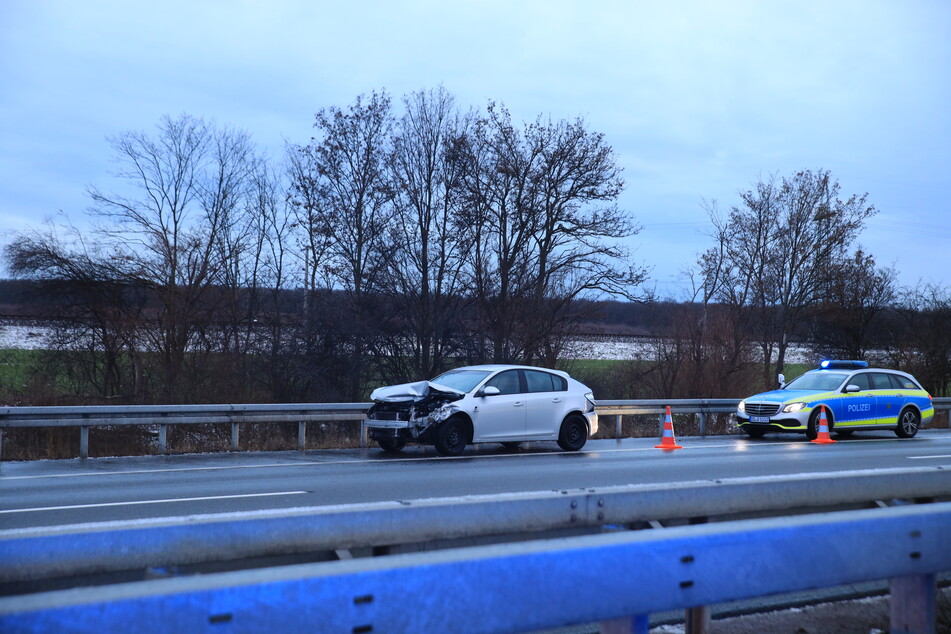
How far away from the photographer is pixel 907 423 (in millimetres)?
21797

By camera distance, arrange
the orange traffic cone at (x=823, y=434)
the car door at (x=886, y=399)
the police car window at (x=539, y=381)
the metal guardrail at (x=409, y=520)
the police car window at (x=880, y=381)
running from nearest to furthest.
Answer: the metal guardrail at (x=409, y=520)
the police car window at (x=539, y=381)
the orange traffic cone at (x=823, y=434)
the car door at (x=886, y=399)
the police car window at (x=880, y=381)

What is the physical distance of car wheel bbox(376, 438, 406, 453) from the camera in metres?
16.1

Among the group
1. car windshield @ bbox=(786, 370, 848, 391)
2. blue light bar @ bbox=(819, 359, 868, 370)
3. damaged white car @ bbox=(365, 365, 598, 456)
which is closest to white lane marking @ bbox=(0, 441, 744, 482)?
damaged white car @ bbox=(365, 365, 598, 456)

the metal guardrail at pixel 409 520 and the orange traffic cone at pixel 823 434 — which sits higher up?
the metal guardrail at pixel 409 520

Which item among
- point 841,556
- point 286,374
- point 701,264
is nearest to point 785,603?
point 841,556

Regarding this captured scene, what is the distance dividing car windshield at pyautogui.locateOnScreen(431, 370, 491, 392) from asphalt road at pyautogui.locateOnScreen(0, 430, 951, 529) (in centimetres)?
130

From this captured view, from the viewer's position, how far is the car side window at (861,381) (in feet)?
69.3

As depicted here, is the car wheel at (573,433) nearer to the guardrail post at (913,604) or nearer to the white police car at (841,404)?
the white police car at (841,404)

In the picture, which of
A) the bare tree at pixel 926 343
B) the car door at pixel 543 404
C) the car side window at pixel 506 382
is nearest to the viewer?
the car side window at pixel 506 382

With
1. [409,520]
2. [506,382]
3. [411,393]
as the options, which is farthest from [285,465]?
[409,520]

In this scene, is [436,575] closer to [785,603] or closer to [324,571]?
[324,571]

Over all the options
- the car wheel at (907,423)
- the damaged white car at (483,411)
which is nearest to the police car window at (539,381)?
the damaged white car at (483,411)

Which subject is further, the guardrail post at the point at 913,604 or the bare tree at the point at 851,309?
the bare tree at the point at 851,309

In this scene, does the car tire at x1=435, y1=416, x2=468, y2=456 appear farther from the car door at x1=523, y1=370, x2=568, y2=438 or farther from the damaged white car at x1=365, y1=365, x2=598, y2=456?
the car door at x1=523, y1=370, x2=568, y2=438
